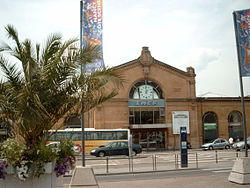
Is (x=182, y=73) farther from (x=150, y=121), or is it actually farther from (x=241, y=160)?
(x=241, y=160)

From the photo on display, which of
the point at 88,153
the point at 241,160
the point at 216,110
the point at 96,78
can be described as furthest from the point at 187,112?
the point at 96,78

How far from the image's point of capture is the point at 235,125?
4694 cm

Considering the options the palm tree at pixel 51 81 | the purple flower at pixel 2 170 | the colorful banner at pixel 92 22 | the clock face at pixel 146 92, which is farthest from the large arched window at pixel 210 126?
the purple flower at pixel 2 170

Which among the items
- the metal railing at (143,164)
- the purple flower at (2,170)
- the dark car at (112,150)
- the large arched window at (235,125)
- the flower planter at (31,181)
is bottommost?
the metal railing at (143,164)

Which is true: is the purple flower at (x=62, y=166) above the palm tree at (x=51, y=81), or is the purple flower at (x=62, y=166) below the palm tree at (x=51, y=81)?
below

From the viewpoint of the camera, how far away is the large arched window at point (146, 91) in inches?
1708

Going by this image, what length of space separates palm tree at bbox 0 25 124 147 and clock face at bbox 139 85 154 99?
3538 centimetres

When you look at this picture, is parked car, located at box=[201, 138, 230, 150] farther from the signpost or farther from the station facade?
the signpost

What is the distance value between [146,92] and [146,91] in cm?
14

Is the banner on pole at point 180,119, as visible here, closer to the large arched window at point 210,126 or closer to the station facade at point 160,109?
the station facade at point 160,109

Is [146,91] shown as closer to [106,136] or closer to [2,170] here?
[106,136]

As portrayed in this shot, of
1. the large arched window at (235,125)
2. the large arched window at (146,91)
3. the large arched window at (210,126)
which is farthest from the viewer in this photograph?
the large arched window at (235,125)

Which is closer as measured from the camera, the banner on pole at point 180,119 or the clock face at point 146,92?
the clock face at point 146,92

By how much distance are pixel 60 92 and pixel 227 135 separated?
42.0 meters
